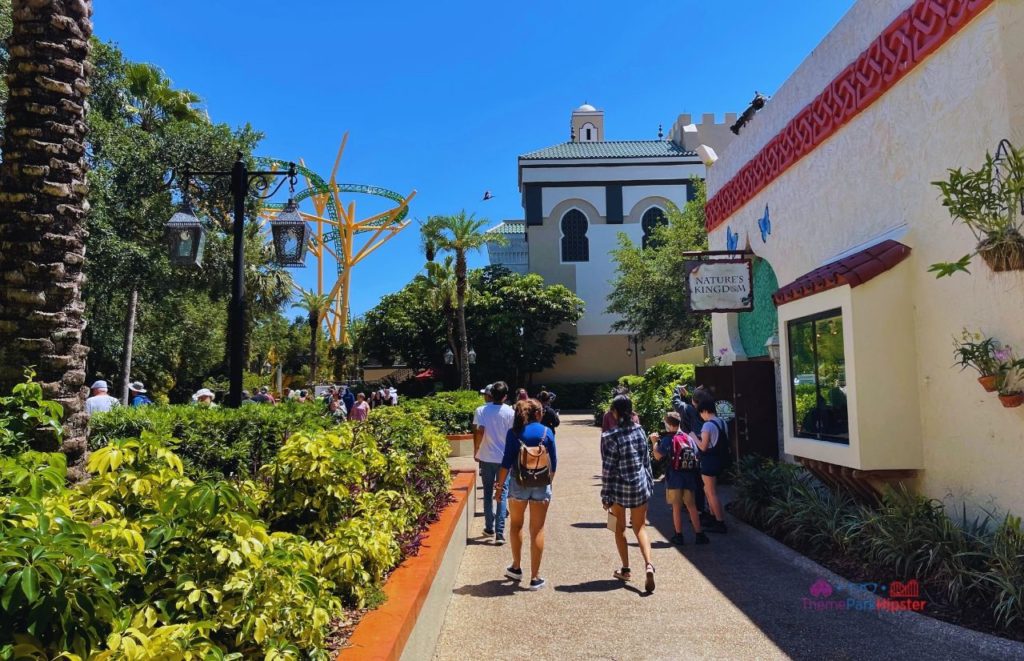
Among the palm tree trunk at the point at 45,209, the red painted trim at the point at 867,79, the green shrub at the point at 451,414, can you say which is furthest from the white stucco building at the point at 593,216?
the palm tree trunk at the point at 45,209

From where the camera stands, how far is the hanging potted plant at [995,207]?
477 cm

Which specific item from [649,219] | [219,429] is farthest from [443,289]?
[219,429]

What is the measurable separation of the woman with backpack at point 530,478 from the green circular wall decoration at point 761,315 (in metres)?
5.31

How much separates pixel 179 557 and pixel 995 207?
558 centimetres

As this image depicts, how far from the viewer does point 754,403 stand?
9.50 meters

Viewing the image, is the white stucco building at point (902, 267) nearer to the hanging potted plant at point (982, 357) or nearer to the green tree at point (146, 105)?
the hanging potted plant at point (982, 357)

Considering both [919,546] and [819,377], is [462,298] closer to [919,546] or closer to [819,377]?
[819,377]

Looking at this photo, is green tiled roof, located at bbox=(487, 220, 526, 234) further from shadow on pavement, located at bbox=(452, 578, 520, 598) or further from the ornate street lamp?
shadow on pavement, located at bbox=(452, 578, 520, 598)

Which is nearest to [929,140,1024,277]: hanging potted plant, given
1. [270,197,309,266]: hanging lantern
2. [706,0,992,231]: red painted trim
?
[706,0,992,231]: red painted trim

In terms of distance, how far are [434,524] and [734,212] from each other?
7.85 m

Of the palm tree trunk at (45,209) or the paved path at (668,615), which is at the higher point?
the palm tree trunk at (45,209)

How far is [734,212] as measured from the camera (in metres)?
11.1

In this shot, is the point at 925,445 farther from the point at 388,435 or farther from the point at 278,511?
the point at 278,511

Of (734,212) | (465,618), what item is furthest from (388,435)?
(734,212)
